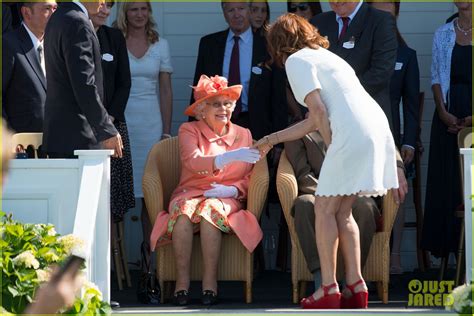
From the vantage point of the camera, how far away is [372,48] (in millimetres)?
7789

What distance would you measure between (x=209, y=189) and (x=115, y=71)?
1.26 metres

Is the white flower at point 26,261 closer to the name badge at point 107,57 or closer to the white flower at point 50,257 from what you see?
the white flower at point 50,257

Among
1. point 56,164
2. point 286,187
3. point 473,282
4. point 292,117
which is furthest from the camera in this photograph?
point 292,117

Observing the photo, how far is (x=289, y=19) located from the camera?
6746 mm

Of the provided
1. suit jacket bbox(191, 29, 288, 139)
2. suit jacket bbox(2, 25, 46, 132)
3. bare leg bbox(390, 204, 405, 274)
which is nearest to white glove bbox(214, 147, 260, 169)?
suit jacket bbox(191, 29, 288, 139)

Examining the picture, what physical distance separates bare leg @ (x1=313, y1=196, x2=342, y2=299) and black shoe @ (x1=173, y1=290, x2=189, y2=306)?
900 mm

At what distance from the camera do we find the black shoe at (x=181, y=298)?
7053mm

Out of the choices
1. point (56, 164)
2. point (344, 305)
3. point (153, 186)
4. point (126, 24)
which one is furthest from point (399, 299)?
point (126, 24)

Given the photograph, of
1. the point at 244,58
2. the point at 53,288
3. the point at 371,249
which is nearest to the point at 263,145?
the point at 371,249

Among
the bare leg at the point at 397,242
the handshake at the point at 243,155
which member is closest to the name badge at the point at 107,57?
the handshake at the point at 243,155

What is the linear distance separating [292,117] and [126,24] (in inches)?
55.6

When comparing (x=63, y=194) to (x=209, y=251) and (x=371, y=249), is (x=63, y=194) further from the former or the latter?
(x=371, y=249)

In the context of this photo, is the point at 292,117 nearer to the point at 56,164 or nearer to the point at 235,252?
the point at 235,252

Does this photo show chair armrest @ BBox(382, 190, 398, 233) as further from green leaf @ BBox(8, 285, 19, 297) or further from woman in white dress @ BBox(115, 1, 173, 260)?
green leaf @ BBox(8, 285, 19, 297)
